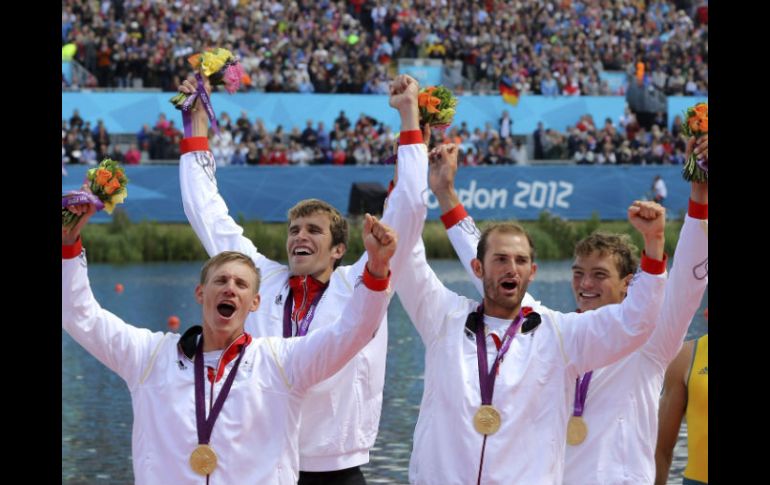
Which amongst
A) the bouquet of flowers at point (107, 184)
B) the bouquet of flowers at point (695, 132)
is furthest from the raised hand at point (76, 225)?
the bouquet of flowers at point (695, 132)

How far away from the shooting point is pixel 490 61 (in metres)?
36.8

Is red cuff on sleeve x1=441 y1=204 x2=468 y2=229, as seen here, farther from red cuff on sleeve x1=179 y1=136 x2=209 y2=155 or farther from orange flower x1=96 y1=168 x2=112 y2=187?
orange flower x1=96 y1=168 x2=112 y2=187

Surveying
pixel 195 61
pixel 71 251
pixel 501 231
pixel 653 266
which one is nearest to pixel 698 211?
pixel 653 266

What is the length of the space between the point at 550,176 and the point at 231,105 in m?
8.11

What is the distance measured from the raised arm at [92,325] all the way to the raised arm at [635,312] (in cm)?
179

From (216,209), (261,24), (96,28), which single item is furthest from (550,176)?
(216,209)

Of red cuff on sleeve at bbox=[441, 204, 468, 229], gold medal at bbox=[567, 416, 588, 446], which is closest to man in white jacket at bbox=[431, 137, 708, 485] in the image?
gold medal at bbox=[567, 416, 588, 446]

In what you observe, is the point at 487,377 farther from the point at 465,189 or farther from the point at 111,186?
the point at 465,189

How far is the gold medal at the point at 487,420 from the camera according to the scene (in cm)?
536

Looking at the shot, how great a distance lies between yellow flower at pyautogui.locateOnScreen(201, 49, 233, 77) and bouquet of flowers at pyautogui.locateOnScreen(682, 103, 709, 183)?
2433 millimetres

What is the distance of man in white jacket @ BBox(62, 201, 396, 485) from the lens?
5109 mm
